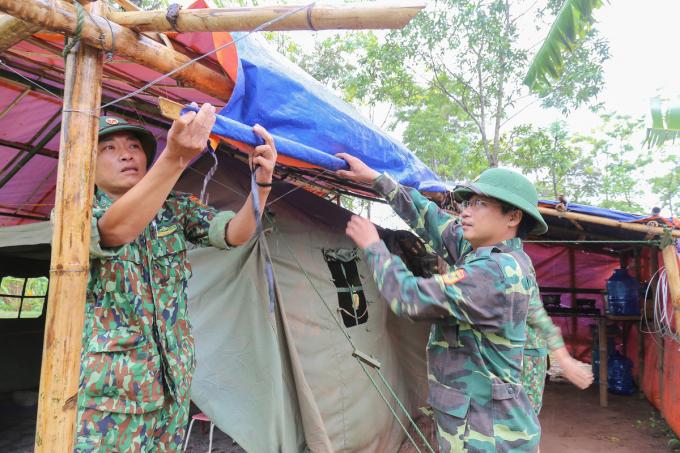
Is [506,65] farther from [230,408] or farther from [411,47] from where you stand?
[230,408]

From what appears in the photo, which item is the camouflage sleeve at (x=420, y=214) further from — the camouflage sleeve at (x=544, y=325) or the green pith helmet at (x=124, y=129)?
the green pith helmet at (x=124, y=129)

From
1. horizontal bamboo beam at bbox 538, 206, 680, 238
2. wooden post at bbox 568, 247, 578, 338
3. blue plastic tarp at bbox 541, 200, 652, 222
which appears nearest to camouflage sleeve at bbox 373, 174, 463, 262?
horizontal bamboo beam at bbox 538, 206, 680, 238

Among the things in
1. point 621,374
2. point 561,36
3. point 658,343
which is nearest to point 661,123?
point 561,36

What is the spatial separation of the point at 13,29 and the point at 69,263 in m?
0.84

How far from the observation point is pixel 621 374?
7.11m

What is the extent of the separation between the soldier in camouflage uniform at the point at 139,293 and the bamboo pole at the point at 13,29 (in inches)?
14.2

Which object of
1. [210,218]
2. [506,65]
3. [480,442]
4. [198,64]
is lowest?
[480,442]

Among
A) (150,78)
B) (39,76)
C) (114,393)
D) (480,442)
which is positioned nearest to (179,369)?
(114,393)

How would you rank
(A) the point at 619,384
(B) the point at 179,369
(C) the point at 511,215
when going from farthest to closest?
(A) the point at 619,384 < (C) the point at 511,215 < (B) the point at 179,369

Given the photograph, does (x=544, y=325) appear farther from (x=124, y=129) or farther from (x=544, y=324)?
(x=124, y=129)

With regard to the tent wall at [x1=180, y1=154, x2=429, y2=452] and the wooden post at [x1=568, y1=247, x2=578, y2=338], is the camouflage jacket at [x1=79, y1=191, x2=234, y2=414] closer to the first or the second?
the tent wall at [x1=180, y1=154, x2=429, y2=452]

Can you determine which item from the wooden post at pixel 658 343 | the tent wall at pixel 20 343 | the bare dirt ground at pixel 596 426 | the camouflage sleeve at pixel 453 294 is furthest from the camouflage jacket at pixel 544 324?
the tent wall at pixel 20 343

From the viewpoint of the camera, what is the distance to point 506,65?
8.59 metres

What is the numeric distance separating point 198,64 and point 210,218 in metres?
0.76
